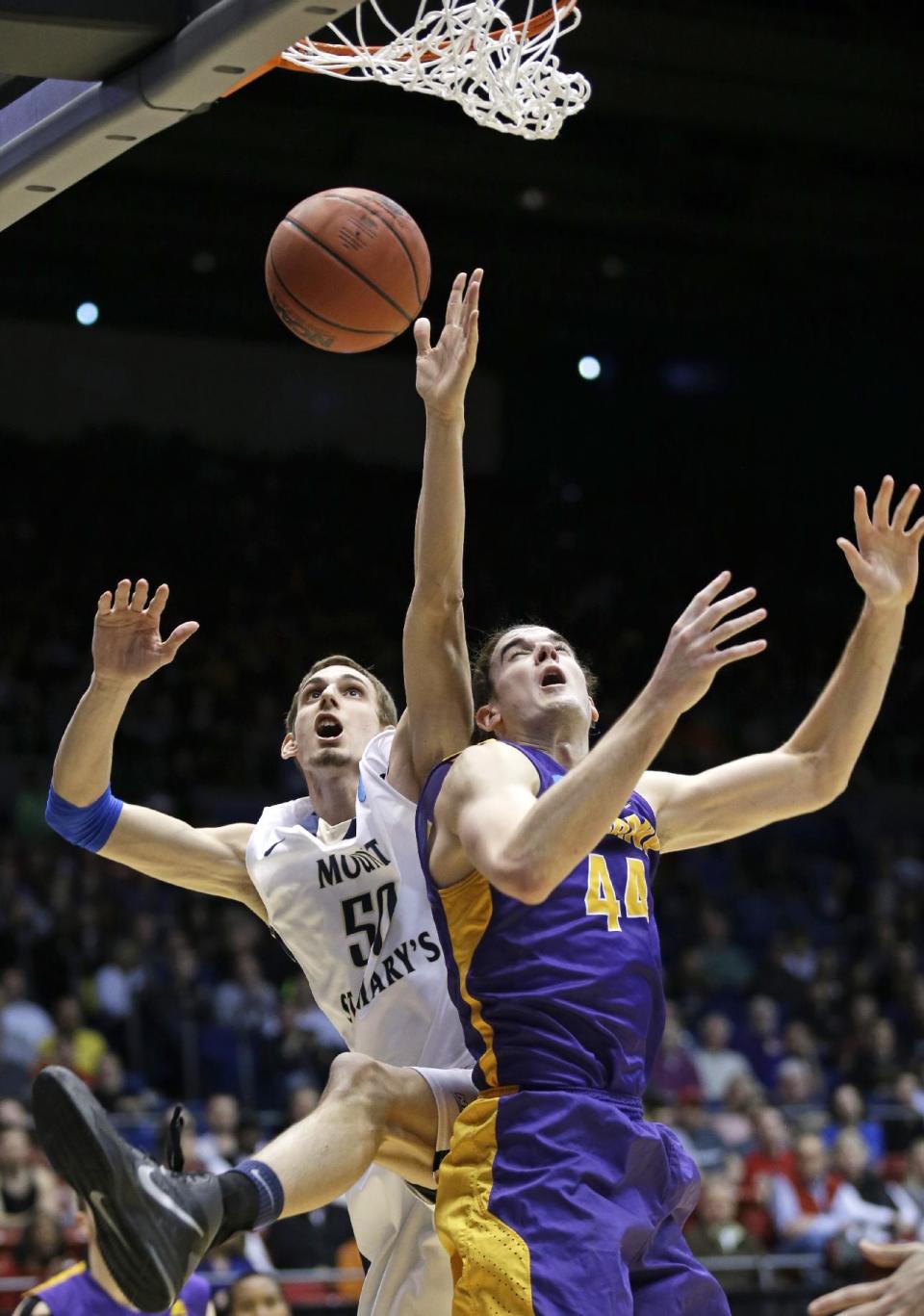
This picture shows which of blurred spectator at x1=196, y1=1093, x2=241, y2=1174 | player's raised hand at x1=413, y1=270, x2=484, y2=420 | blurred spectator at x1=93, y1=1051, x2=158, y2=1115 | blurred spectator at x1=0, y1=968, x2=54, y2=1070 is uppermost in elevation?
player's raised hand at x1=413, y1=270, x2=484, y2=420

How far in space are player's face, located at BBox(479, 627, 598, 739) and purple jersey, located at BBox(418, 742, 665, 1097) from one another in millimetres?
171

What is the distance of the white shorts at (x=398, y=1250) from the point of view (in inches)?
155

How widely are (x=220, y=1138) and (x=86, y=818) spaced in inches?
169

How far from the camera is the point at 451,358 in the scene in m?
3.71

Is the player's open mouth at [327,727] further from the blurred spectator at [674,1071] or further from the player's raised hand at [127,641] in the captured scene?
the blurred spectator at [674,1071]

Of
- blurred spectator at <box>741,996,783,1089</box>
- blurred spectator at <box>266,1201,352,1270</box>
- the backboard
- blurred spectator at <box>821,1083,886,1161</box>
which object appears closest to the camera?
the backboard

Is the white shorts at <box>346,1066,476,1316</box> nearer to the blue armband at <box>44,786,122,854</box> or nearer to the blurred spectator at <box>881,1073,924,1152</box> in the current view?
the blue armband at <box>44,786,122,854</box>

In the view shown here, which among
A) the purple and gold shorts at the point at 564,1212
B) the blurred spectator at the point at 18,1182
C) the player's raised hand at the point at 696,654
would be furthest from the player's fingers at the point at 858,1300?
the blurred spectator at the point at 18,1182

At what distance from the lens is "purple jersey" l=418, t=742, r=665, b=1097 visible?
3.39 metres

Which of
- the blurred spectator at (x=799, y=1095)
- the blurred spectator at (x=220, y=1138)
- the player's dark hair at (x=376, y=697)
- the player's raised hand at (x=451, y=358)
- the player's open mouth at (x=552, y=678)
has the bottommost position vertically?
the blurred spectator at (x=799, y=1095)

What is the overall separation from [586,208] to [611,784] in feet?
39.2

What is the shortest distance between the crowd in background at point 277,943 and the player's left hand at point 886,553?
4636 mm

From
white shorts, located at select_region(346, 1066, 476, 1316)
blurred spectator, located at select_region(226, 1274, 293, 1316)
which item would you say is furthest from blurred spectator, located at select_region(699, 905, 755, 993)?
white shorts, located at select_region(346, 1066, 476, 1316)

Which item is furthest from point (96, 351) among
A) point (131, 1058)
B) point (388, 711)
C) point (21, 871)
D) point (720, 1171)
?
point (388, 711)
